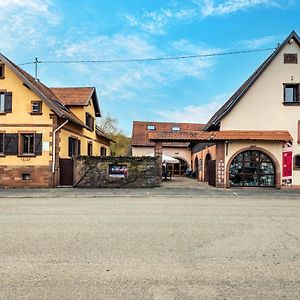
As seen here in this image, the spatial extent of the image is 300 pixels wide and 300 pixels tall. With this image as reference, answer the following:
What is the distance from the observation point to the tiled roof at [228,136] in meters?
23.2

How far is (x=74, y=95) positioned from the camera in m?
30.6

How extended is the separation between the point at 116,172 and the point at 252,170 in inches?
369

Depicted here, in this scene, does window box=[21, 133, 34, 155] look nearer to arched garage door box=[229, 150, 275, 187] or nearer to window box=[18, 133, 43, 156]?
window box=[18, 133, 43, 156]

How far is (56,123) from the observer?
23.2 m

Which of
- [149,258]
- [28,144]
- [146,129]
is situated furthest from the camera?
[146,129]

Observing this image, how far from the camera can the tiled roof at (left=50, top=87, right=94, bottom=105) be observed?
29609mm

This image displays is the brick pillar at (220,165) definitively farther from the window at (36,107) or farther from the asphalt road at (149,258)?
the asphalt road at (149,258)

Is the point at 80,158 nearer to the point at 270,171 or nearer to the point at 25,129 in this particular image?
the point at 25,129

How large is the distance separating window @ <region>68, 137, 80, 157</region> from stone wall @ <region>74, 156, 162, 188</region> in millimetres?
3809

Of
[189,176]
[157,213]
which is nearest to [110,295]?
[157,213]

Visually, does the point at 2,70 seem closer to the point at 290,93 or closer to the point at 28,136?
the point at 28,136

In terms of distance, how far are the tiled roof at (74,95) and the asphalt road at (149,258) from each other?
2018cm

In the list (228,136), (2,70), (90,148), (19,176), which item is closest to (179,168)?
(90,148)

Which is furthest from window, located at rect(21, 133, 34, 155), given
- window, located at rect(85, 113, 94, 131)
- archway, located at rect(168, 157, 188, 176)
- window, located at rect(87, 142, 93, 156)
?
archway, located at rect(168, 157, 188, 176)
